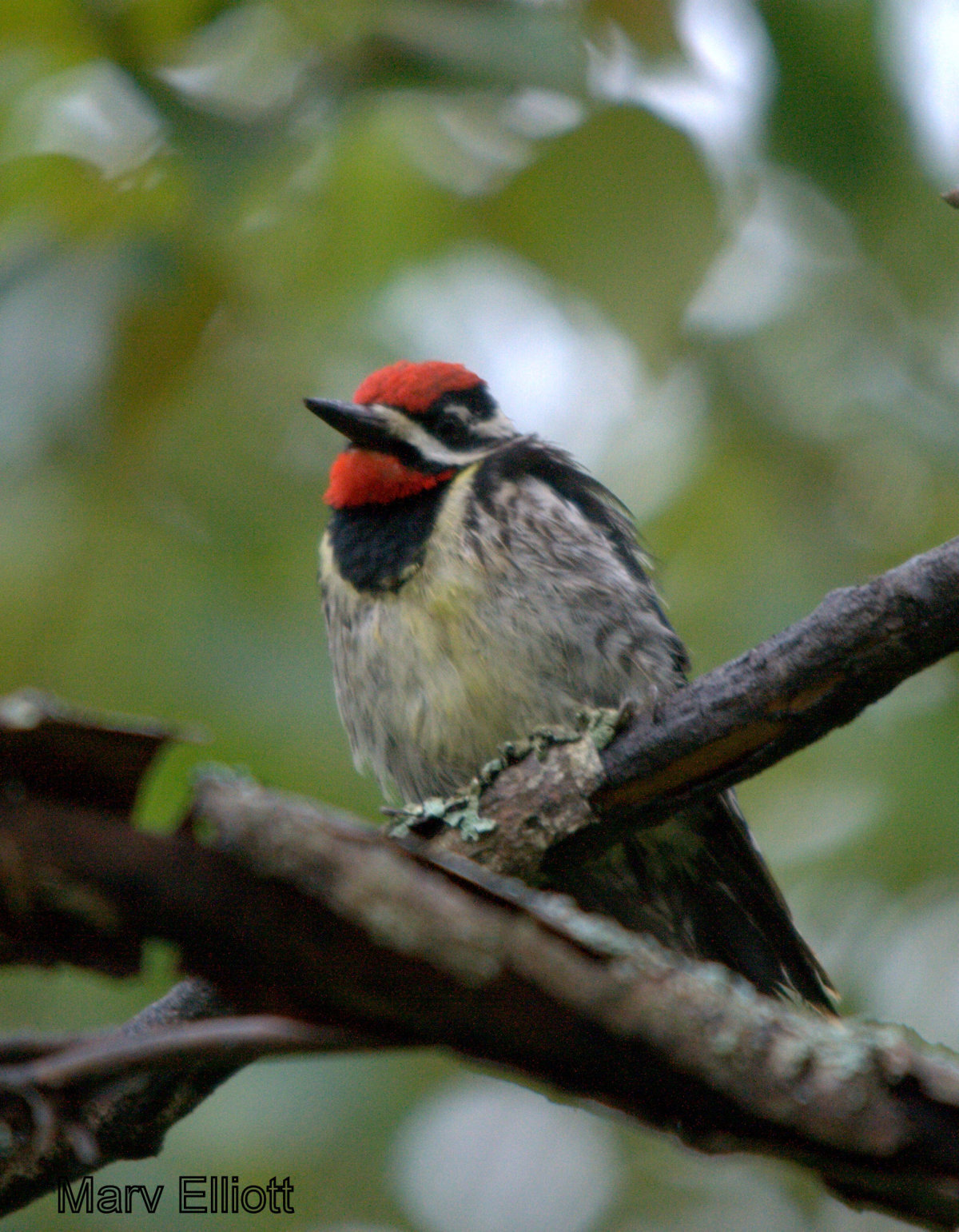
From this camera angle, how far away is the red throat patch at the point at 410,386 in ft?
11.4

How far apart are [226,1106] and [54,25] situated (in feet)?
9.14

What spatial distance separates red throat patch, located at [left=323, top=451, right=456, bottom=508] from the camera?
332 cm

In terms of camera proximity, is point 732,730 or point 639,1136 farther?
point 639,1136

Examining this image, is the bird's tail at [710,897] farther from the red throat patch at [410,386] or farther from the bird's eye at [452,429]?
the red throat patch at [410,386]

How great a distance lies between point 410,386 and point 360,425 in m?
0.23

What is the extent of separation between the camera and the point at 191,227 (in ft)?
11.1

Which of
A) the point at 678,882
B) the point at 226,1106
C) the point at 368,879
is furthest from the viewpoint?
the point at 226,1106

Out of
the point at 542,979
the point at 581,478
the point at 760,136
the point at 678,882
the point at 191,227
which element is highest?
the point at 760,136

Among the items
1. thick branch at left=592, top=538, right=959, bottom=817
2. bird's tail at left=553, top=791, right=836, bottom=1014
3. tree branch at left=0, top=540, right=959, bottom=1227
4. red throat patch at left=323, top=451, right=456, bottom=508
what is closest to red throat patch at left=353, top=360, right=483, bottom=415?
red throat patch at left=323, top=451, right=456, bottom=508

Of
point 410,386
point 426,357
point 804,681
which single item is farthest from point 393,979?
point 426,357

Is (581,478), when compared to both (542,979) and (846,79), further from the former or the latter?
(542,979)

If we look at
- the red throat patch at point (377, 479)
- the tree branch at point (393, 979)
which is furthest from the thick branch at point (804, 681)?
the red throat patch at point (377, 479)

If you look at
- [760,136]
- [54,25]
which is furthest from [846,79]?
[54,25]

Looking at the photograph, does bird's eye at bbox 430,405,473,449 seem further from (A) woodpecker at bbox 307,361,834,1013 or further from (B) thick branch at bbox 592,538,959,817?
(B) thick branch at bbox 592,538,959,817
